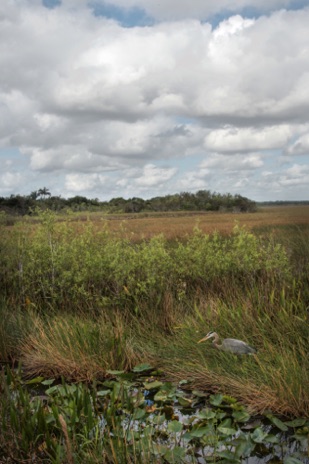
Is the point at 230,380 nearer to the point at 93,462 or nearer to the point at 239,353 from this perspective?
the point at 239,353

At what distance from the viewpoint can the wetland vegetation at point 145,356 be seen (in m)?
4.24

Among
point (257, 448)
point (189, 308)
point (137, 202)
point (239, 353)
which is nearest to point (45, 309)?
point (189, 308)

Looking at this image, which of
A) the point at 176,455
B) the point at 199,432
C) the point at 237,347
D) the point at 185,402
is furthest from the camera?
the point at 237,347

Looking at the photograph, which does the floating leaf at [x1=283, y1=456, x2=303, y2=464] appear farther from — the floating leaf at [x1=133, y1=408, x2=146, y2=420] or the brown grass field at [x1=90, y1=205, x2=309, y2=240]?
the brown grass field at [x1=90, y1=205, x2=309, y2=240]

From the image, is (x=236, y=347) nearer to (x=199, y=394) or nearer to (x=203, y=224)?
(x=199, y=394)

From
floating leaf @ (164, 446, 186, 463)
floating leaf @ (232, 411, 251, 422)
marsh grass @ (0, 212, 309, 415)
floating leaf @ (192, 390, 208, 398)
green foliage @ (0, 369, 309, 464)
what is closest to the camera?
Answer: green foliage @ (0, 369, 309, 464)

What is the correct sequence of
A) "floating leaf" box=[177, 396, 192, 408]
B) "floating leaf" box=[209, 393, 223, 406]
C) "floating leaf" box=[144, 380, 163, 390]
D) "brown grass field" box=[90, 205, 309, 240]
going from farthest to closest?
"brown grass field" box=[90, 205, 309, 240] < "floating leaf" box=[144, 380, 163, 390] < "floating leaf" box=[177, 396, 192, 408] < "floating leaf" box=[209, 393, 223, 406]

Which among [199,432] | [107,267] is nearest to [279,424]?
[199,432]

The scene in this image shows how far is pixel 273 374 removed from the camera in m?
5.57

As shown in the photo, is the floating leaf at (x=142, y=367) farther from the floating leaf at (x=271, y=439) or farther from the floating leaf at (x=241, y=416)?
the floating leaf at (x=271, y=439)

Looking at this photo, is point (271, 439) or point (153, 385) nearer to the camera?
point (271, 439)

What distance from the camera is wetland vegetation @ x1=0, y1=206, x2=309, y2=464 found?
4242mm

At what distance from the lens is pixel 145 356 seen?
679 cm

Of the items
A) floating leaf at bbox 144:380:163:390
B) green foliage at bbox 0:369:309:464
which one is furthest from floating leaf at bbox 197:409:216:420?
floating leaf at bbox 144:380:163:390
